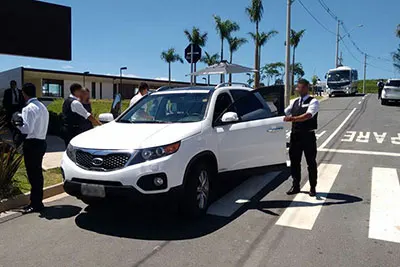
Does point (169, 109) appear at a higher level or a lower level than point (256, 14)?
lower

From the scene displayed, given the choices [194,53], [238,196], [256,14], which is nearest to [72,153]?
[238,196]

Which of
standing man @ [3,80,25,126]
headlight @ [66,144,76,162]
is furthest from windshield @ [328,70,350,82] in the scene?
headlight @ [66,144,76,162]

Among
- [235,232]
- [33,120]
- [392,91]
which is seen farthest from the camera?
[392,91]

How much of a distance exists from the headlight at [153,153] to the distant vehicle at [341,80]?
36212 millimetres

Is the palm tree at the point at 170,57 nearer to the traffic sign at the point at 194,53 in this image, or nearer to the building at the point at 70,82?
the building at the point at 70,82

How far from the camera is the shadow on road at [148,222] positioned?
453 centimetres

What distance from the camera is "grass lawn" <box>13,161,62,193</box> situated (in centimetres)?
616

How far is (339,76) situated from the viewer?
3772 centimetres

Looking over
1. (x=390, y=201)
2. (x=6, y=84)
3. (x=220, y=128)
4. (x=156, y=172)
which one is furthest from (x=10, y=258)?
(x=6, y=84)

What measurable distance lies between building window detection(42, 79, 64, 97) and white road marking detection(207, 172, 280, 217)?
34.6 m

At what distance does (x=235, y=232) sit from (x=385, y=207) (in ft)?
8.06

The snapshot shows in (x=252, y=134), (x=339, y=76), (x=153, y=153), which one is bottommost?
(x=153, y=153)

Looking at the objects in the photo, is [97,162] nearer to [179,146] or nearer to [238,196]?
[179,146]

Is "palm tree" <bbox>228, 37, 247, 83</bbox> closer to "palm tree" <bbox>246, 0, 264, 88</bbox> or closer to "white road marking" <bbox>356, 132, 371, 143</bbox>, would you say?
"palm tree" <bbox>246, 0, 264, 88</bbox>
